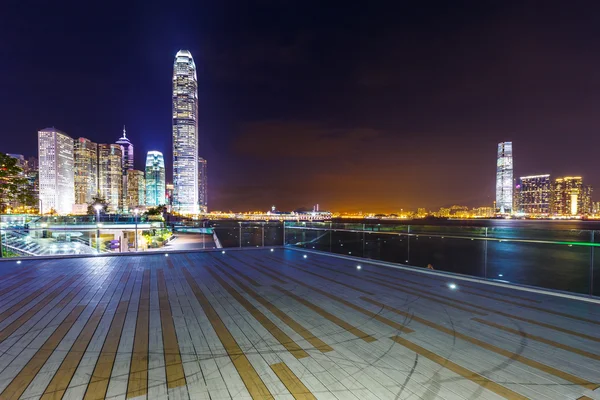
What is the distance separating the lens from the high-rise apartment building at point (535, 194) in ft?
416

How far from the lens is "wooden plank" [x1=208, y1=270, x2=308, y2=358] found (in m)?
2.45

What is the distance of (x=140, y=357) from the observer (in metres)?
2.30

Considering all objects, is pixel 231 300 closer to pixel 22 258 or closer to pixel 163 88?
pixel 22 258

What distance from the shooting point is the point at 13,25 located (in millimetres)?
25000

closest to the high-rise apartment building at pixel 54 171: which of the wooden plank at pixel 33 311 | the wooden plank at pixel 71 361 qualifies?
the wooden plank at pixel 33 311

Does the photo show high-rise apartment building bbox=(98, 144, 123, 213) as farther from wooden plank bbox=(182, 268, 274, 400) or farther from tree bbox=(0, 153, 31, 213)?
wooden plank bbox=(182, 268, 274, 400)

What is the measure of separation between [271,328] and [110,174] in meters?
168

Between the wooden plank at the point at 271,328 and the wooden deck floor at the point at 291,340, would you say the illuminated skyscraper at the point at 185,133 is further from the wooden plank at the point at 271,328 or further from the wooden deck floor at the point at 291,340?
the wooden plank at the point at 271,328

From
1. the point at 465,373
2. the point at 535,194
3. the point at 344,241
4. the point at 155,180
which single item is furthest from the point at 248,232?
the point at 155,180

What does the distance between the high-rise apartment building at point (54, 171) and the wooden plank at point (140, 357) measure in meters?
142

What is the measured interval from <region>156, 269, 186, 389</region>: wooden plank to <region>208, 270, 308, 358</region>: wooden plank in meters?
0.88

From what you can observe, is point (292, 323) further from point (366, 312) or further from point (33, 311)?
point (33, 311)

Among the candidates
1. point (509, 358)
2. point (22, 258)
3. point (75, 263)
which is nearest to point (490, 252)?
point (509, 358)

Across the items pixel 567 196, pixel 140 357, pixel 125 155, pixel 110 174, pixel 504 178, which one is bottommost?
pixel 140 357
